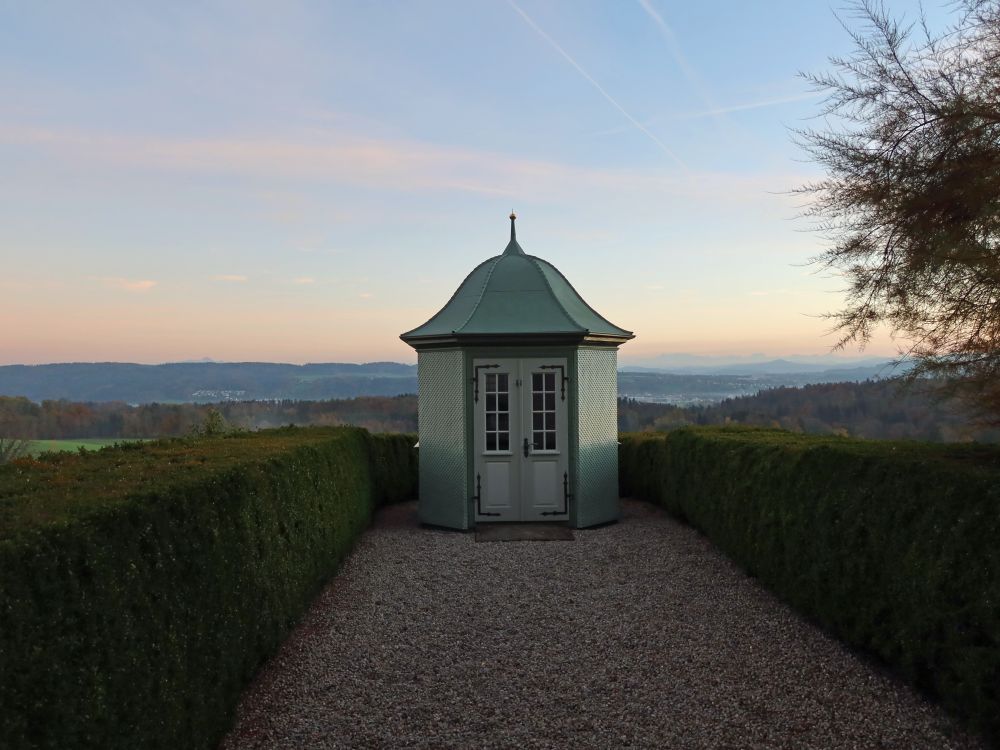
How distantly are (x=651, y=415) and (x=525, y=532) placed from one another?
23.8 feet

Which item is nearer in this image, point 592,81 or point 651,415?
point 592,81

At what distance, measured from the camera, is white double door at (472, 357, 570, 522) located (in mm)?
10258

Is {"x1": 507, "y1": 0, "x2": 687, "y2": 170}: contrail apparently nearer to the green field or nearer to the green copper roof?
the green copper roof

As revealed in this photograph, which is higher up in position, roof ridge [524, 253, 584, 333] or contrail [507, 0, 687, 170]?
contrail [507, 0, 687, 170]

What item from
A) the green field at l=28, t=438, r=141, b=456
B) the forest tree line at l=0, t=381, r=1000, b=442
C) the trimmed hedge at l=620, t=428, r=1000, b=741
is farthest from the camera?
the green field at l=28, t=438, r=141, b=456

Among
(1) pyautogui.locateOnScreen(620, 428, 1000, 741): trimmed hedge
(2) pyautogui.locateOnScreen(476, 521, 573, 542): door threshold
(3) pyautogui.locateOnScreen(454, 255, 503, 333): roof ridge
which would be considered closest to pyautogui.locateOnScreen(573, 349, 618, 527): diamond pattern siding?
(2) pyautogui.locateOnScreen(476, 521, 573, 542): door threshold

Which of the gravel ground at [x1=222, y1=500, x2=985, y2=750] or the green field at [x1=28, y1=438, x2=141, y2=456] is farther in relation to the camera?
the green field at [x1=28, y1=438, x2=141, y2=456]

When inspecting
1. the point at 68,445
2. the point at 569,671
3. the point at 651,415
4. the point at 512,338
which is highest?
the point at 512,338

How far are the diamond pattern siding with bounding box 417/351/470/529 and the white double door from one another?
244 mm

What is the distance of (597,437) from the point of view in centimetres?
1067

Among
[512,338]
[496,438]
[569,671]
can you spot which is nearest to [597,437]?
[496,438]

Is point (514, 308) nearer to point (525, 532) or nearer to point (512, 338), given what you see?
point (512, 338)

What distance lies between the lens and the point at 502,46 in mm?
10156

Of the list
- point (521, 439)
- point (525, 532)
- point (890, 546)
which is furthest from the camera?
point (521, 439)
